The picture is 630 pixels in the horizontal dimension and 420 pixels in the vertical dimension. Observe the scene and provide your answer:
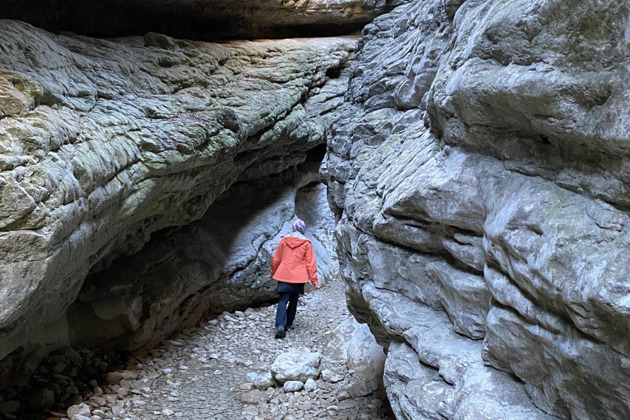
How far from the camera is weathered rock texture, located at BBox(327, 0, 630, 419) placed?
1.90 metres

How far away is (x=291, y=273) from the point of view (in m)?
7.96

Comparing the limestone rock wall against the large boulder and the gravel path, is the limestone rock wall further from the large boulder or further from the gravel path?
the large boulder

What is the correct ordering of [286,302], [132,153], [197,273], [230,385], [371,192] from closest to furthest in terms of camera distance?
→ [371,192], [132,153], [230,385], [286,302], [197,273]

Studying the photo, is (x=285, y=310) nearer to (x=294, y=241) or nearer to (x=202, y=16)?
(x=294, y=241)

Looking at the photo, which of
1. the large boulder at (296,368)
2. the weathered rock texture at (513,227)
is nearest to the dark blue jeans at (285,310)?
the large boulder at (296,368)

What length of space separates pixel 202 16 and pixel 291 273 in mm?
4687

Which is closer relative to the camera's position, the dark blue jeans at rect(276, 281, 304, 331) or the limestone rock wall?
the limestone rock wall

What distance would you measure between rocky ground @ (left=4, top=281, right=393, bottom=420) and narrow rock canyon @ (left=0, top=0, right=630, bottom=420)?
0.24 ft

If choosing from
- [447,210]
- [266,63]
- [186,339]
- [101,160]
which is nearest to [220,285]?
[186,339]

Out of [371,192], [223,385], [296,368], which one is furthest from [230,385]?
[371,192]

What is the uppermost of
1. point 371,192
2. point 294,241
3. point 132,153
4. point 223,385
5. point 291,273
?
point 371,192

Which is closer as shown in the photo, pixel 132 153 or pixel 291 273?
pixel 132 153

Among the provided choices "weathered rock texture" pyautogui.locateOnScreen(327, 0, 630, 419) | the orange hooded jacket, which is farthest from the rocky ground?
"weathered rock texture" pyautogui.locateOnScreen(327, 0, 630, 419)

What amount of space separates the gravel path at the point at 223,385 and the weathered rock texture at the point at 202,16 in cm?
440
